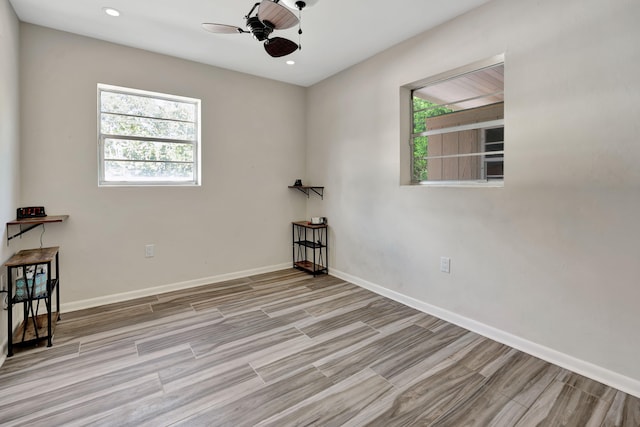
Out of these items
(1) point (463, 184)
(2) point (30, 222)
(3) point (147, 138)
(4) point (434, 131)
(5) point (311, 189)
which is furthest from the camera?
(5) point (311, 189)

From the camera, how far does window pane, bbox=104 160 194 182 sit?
3.27m

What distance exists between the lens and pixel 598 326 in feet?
6.43

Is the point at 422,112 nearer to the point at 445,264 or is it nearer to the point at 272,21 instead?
the point at 445,264

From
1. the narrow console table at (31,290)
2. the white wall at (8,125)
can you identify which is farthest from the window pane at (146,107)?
the narrow console table at (31,290)

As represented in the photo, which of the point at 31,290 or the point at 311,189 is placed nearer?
the point at 31,290

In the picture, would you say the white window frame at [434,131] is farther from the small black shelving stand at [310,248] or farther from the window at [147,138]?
the window at [147,138]

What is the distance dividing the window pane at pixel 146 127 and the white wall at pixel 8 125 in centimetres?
69

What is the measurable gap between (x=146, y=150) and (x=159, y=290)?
1.58 m

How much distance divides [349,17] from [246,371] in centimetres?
289

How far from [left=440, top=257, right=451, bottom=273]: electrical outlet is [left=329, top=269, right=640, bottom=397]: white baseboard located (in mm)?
369

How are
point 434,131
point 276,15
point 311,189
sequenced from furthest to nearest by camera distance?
point 311,189
point 434,131
point 276,15

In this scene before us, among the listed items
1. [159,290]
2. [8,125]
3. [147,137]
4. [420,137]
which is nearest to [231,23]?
[147,137]

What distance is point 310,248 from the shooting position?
15.0 ft

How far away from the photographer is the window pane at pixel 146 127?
10.6 feet
